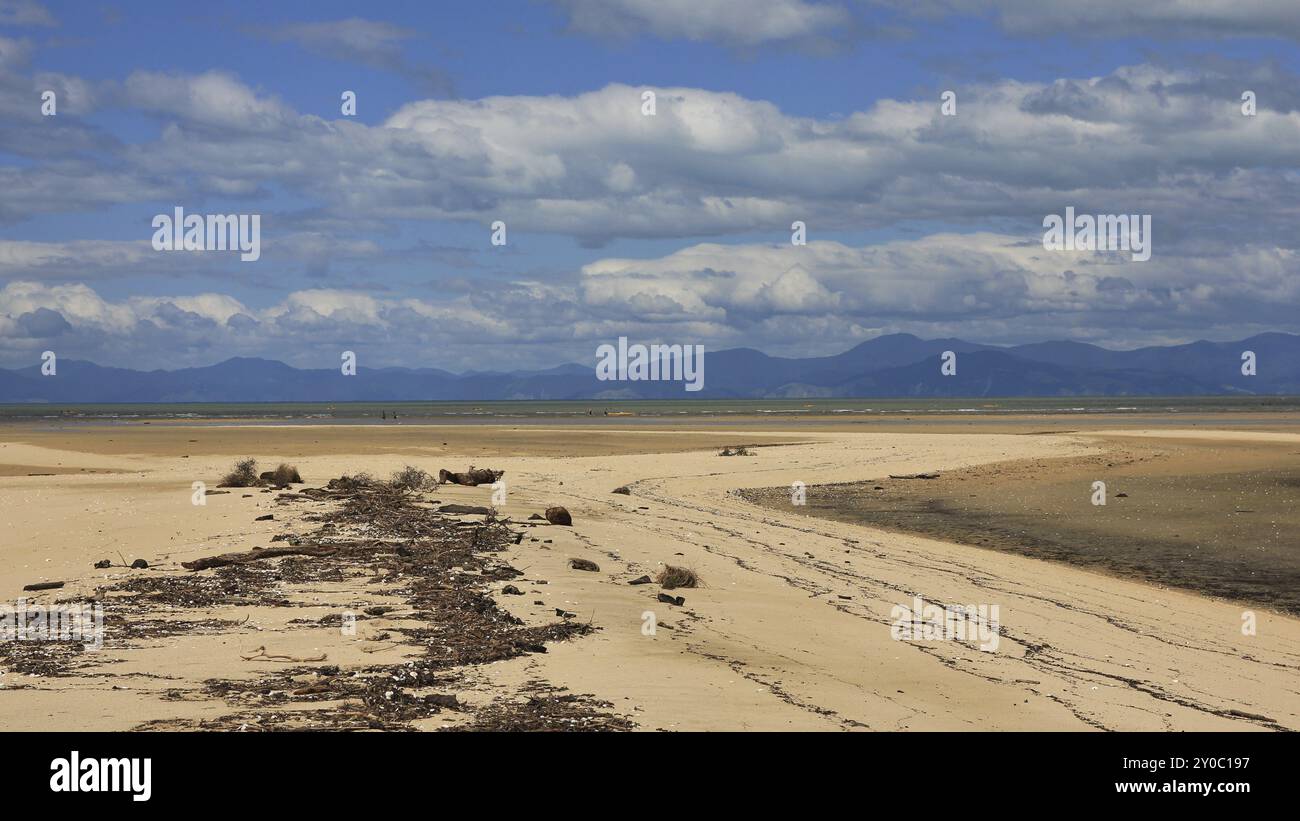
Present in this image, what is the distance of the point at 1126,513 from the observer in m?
27.8

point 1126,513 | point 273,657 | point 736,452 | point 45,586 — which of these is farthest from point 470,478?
point 736,452

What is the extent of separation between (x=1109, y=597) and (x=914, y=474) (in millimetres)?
22790

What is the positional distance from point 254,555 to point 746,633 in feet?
26.8

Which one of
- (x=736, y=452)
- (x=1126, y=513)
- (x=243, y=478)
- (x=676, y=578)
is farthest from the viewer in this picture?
(x=736, y=452)

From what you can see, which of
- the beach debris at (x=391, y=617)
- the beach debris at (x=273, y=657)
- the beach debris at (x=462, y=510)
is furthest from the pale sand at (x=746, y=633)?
the beach debris at (x=462, y=510)

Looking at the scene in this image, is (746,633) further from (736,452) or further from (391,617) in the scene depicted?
(736,452)

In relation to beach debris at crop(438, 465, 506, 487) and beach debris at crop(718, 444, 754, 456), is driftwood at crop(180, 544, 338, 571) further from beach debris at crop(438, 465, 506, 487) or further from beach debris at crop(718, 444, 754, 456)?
beach debris at crop(718, 444, 754, 456)

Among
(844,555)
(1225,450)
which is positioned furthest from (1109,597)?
(1225,450)

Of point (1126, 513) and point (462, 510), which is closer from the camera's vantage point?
point (462, 510)

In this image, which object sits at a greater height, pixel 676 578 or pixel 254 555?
pixel 254 555

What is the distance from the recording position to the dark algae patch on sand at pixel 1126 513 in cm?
2002

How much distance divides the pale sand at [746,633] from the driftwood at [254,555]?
1.55 feet

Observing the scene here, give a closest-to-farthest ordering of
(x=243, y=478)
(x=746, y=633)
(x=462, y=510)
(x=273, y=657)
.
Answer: (x=273, y=657)
(x=746, y=633)
(x=462, y=510)
(x=243, y=478)

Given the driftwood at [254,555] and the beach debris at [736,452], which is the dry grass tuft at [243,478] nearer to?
the driftwood at [254,555]
